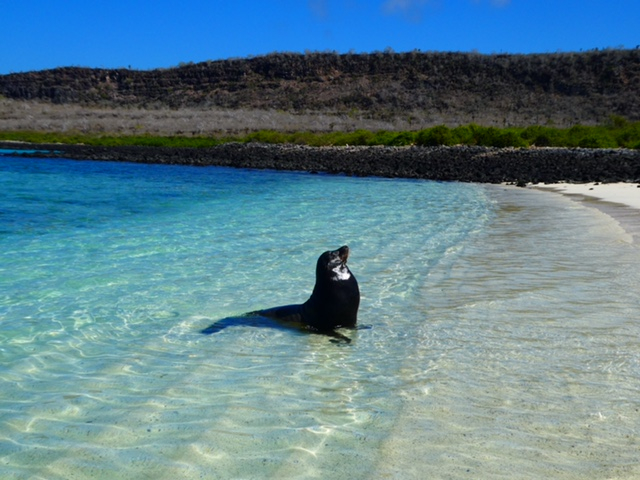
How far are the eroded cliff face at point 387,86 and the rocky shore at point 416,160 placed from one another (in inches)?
771

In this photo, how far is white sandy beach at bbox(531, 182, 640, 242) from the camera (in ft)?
39.2

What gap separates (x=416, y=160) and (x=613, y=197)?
14.8 meters

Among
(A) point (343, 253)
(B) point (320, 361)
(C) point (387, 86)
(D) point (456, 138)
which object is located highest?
(C) point (387, 86)

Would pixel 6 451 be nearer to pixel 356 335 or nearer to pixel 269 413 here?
pixel 269 413

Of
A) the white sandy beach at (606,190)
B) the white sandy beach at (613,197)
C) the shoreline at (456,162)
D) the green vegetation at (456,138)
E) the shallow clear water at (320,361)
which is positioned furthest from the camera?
the green vegetation at (456,138)

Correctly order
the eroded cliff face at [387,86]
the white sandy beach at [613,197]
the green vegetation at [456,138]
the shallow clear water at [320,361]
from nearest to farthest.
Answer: the shallow clear water at [320,361] < the white sandy beach at [613,197] < the green vegetation at [456,138] < the eroded cliff face at [387,86]

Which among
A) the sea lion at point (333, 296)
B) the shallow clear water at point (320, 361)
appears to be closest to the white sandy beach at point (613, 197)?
the shallow clear water at point (320, 361)

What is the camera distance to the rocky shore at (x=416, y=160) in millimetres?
24203

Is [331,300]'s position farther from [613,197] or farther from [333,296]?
[613,197]

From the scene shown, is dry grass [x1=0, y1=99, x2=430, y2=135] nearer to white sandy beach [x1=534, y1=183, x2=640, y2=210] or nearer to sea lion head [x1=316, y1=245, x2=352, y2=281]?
white sandy beach [x1=534, y1=183, x2=640, y2=210]

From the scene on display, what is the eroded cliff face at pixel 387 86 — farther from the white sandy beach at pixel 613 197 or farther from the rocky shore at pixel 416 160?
the white sandy beach at pixel 613 197


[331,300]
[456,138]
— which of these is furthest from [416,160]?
[331,300]

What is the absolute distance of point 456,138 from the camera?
1442 inches

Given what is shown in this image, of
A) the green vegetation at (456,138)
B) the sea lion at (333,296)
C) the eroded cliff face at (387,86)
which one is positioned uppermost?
the eroded cliff face at (387,86)
